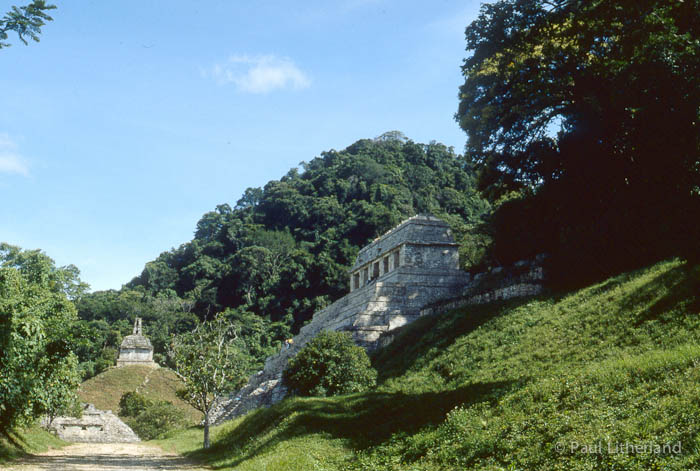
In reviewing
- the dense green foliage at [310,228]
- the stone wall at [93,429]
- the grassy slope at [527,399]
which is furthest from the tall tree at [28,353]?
the dense green foliage at [310,228]

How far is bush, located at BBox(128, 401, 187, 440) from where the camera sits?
37.8m

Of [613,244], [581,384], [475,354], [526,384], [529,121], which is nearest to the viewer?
[581,384]

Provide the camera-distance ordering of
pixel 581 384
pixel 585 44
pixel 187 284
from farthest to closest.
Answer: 1. pixel 187 284
2. pixel 585 44
3. pixel 581 384

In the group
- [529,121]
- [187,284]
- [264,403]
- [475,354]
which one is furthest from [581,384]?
A: [187,284]

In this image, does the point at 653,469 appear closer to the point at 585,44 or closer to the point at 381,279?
the point at 585,44

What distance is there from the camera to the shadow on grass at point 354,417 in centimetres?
1223

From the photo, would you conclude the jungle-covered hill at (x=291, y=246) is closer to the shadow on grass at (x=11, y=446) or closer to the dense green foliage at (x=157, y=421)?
the dense green foliage at (x=157, y=421)

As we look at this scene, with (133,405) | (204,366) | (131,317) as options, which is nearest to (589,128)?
(204,366)

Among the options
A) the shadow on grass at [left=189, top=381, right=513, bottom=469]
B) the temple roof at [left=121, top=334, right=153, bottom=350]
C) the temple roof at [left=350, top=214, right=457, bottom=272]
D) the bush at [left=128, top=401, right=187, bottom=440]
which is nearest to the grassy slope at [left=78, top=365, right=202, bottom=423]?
the temple roof at [left=121, top=334, right=153, bottom=350]

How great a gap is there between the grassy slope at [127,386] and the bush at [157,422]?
924cm

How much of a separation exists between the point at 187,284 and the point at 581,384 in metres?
83.5

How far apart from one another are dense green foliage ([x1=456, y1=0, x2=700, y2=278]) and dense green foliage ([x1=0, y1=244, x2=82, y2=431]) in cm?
1314

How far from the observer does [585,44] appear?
1276 centimetres

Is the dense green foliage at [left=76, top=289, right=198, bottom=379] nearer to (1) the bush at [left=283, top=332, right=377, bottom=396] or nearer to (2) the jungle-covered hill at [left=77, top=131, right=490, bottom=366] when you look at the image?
(2) the jungle-covered hill at [left=77, top=131, right=490, bottom=366]
